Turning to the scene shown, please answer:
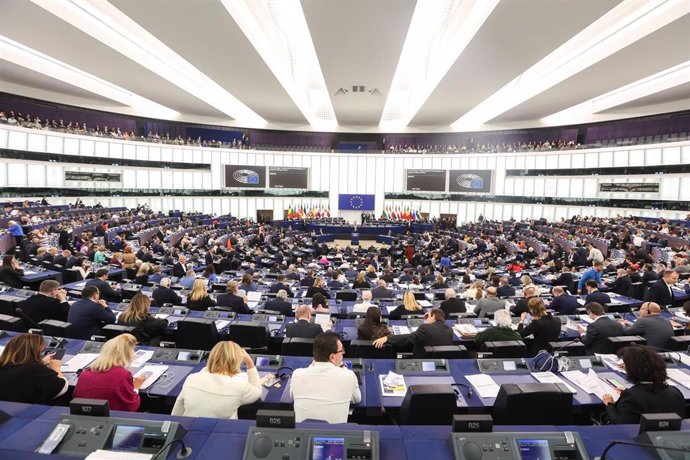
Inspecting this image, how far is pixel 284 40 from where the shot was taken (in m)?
19.6

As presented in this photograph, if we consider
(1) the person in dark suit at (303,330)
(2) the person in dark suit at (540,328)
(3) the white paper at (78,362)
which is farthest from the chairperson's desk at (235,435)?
(2) the person in dark suit at (540,328)

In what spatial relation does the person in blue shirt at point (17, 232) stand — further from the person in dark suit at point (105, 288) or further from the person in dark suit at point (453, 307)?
the person in dark suit at point (453, 307)

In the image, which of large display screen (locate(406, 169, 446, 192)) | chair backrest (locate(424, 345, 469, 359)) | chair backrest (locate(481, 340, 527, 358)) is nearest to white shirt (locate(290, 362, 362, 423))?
chair backrest (locate(424, 345, 469, 359))

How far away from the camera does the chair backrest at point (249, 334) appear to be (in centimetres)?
536

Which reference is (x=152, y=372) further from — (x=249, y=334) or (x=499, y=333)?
(x=499, y=333)

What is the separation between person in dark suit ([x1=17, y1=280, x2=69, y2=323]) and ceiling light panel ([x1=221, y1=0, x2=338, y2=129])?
1163cm

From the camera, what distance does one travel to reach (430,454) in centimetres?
239

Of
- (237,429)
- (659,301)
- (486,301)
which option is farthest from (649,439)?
(659,301)

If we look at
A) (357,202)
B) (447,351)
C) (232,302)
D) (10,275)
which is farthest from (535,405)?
(357,202)

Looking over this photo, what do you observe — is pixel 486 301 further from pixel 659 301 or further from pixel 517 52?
pixel 517 52

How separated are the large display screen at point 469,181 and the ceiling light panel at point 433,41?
928 cm

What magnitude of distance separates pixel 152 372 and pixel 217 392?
58.6 inches

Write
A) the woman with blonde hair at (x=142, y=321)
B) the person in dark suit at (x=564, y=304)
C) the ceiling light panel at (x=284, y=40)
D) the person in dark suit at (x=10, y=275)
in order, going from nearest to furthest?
the woman with blonde hair at (x=142, y=321)
the person in dark suit at (x=564, y=304)
the person in dark suit at (x=10, y=275)
the ceiling light panel at (x=284, y=40)

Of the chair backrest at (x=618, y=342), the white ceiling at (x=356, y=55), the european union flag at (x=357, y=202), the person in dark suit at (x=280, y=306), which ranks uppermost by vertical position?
the white ceiling at (x=356, y=55)
